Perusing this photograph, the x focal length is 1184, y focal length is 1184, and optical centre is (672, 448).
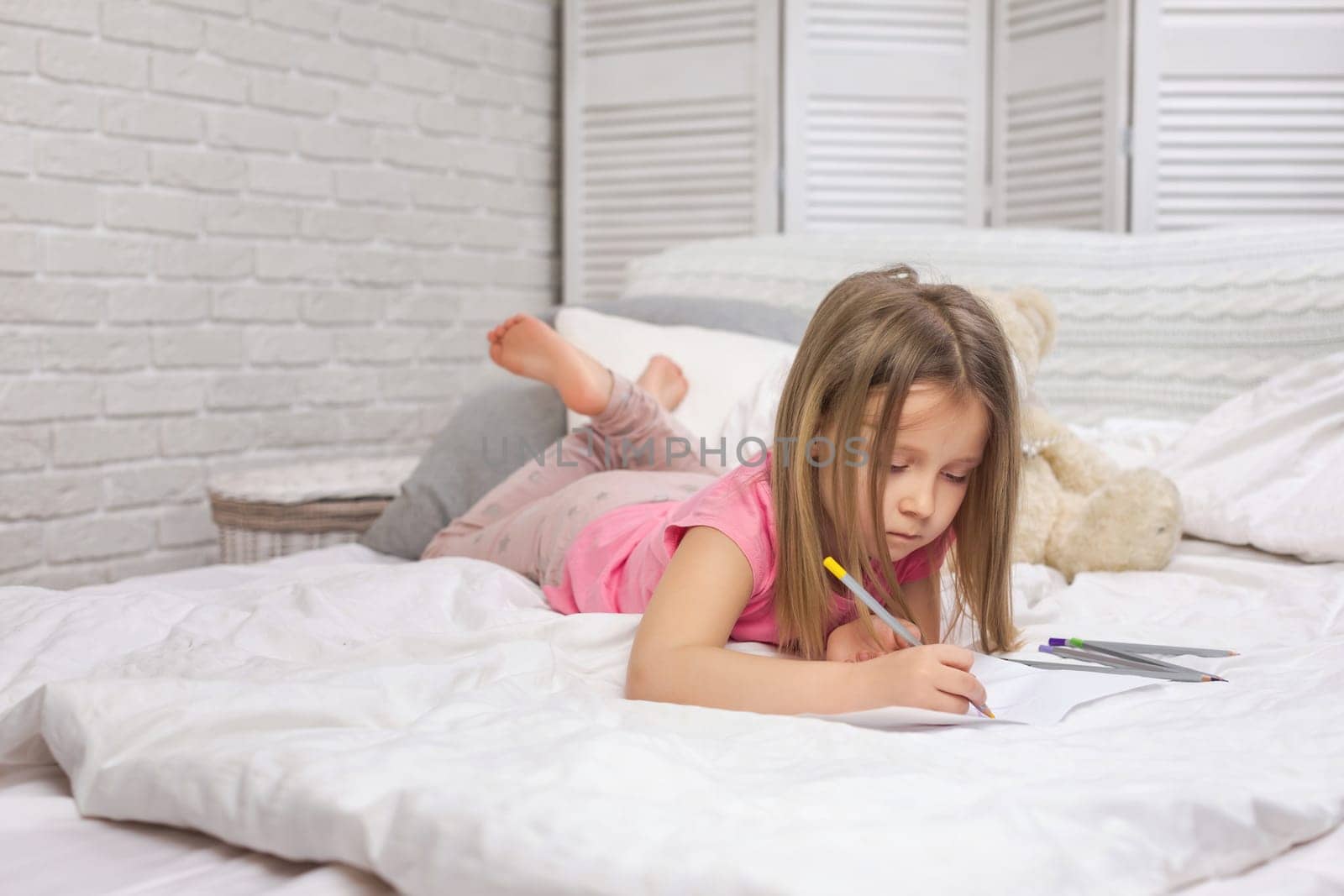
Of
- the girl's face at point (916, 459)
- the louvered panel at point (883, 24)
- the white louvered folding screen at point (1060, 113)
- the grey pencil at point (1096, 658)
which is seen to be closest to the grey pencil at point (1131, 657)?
the grey pencil at point (1096, 658)

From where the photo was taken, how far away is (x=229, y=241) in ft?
7.91

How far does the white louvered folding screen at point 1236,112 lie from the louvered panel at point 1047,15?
0.11 metres

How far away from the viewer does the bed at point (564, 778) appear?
0.54 metres

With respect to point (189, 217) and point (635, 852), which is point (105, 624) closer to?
point (635, 852)

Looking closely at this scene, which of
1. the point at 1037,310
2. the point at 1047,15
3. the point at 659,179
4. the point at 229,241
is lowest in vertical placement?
the point at 1037,310

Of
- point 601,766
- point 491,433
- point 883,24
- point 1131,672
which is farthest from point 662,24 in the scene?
point 601,766

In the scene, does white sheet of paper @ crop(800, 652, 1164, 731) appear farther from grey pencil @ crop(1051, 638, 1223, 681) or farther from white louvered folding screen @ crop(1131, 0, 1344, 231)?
white louvered folding screen @ crop(1131, 0, 1344, 231)

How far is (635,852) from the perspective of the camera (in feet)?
1.72

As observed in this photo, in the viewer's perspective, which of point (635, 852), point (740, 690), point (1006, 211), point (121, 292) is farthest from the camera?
point (1006, 211)

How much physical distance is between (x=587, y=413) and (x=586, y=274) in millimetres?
1629

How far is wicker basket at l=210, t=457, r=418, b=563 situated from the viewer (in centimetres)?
185

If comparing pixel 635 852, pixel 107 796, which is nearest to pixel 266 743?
pixel 107 796

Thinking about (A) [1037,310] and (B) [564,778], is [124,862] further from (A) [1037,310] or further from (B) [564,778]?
(A) [1037,310]

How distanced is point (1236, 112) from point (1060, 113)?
366 millimetres
